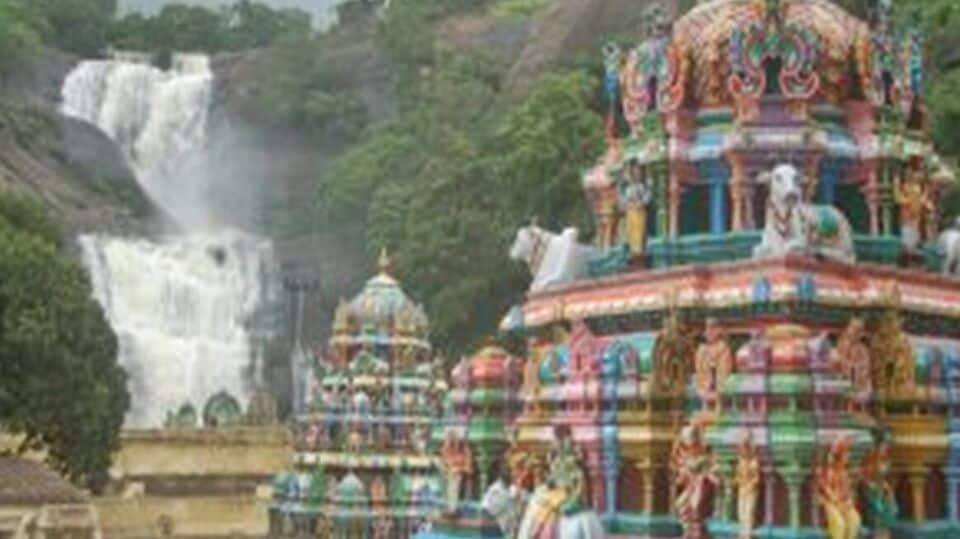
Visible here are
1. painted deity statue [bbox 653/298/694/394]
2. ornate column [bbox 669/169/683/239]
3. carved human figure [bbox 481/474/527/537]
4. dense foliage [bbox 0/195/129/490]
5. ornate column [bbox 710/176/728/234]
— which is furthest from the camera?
dense foliage [bbox 0/195/129/490]

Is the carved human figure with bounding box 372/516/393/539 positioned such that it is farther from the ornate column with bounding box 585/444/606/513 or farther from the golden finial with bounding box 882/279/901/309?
the golden finial with bounding box 882/279/901/309

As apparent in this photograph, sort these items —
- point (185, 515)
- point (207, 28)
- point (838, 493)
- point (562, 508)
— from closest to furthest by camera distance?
point (838, 493)
point (562, 508)
point (185, 515)
point (207, 28)

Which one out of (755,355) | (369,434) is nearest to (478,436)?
(755,355)

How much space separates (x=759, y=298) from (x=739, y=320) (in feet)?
1.05

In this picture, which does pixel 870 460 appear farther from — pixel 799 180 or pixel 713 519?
pixel 799 180

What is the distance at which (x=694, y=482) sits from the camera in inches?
447

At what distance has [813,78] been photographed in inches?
496

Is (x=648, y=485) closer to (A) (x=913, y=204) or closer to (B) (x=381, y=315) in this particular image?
(A) (x=913, y=204)

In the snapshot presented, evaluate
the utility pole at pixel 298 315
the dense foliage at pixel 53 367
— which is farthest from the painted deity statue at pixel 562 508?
the utility pole at pixel 298 315

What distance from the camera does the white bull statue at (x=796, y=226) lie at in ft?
37.8

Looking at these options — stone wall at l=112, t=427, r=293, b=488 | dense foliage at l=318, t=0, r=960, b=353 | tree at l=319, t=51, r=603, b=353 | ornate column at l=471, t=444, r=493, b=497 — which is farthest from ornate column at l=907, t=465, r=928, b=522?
stone wall at l=112, t=427, r=293, b=488

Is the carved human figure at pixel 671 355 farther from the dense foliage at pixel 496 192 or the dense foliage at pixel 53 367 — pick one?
the dense foliage at pixel 496 192

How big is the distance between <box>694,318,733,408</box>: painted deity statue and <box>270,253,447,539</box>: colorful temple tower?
13.4 m

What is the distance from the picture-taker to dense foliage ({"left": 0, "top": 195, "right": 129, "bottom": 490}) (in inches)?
1108
